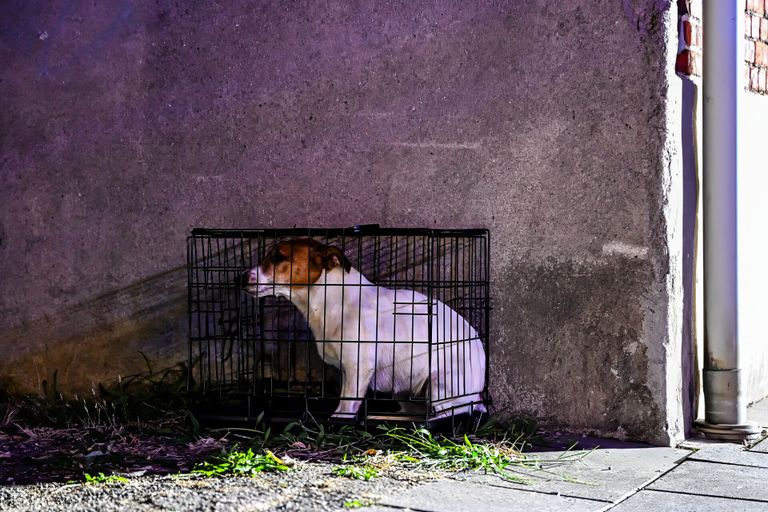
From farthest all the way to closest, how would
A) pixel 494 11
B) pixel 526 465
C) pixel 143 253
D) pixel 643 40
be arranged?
pixel 143 253 → pixel 494 11 → pixel 643 40 → pixel 526 465

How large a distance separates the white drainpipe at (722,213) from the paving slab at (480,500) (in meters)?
1.28

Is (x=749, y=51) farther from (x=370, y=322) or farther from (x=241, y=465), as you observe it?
(x=241, y=465)

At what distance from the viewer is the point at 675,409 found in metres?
3.90

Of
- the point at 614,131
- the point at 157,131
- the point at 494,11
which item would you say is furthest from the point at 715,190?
the point at 157,131

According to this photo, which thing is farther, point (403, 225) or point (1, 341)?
point (1, 341)

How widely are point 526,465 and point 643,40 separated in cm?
175

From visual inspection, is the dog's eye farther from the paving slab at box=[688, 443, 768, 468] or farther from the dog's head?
the paving slab at box=[688, 443, 768, 468]

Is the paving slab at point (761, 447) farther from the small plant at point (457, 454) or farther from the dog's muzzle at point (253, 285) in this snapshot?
the dog's muzzle at point (253, 285)

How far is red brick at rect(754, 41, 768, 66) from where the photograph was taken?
182 inches

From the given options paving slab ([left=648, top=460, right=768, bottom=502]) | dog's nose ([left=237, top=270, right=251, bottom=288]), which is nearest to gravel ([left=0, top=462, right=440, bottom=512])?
paving slab ([left=648, top=460, right=768, bottom=502])

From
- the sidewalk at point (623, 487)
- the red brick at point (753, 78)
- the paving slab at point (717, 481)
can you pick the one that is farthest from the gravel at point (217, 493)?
the red brick at point (753, 78)

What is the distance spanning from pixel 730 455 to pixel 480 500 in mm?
1240

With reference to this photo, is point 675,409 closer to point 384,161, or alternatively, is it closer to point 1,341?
point 384,161

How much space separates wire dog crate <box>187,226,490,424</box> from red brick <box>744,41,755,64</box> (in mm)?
1567
